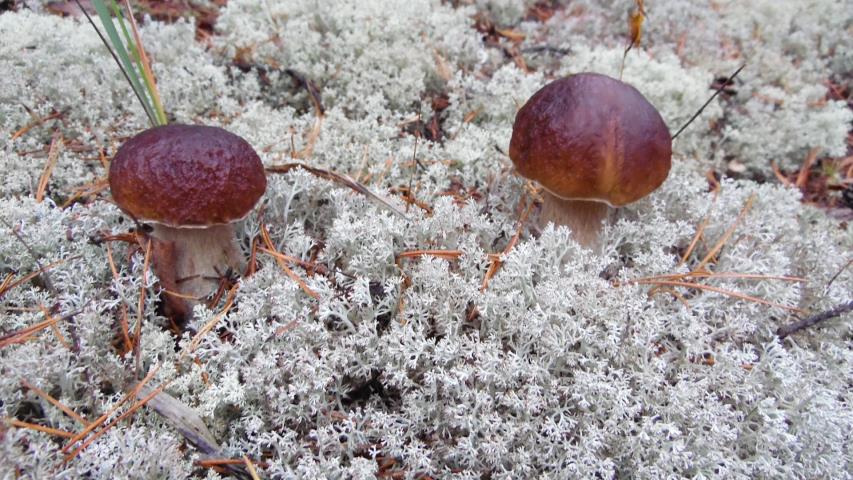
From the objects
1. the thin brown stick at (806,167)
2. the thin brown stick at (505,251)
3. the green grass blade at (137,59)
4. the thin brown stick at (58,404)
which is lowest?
the thin brown stick at (58,404)

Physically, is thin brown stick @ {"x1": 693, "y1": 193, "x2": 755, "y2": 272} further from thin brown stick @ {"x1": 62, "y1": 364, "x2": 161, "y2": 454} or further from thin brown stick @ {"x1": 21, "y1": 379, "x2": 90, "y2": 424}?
thin brown stick @ {"x1": 21, "y1": 379, "x2": 90, "y2": 424}

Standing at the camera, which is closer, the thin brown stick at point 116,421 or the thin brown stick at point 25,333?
the thin brown stick at point 116,421

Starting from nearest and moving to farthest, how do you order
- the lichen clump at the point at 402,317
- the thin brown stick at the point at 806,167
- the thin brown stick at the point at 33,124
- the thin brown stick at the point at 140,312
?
the lichen clump at the point at 402,317 < the thin brown stick at the point at 140,312 < the thin brown stick at the point at 33,124 < the thin brown stick at the point at 806,167

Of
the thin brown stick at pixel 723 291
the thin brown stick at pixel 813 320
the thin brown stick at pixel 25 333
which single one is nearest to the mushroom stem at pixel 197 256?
the thin brown stick at pixel 25 333

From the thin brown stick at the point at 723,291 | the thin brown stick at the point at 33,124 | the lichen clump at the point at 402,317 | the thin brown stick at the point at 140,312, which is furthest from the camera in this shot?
the thin brown stick at the point at 33,124

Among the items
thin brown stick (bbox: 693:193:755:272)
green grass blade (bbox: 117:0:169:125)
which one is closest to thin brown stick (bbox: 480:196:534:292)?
thin brown stick (bbox: 693:193:755:272)

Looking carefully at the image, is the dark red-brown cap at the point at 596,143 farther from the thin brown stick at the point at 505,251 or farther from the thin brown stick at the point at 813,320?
the thin brown stick at the point at 813,320

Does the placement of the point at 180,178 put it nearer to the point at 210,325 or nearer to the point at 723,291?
the point at 210,325
